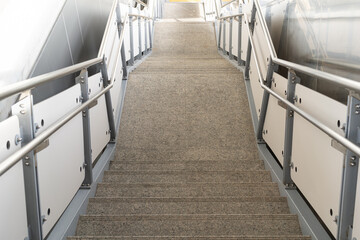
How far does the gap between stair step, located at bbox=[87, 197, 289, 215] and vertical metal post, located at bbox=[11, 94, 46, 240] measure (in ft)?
3.05

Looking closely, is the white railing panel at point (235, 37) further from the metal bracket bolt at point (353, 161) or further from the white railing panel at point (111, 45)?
the metal bracket bolt at point (353, 161)

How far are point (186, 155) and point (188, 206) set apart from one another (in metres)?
1.21

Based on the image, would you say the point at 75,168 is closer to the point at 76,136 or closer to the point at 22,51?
the point at 76,136

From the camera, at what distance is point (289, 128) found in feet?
8.67

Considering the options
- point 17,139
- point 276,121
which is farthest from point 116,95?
point 17,139

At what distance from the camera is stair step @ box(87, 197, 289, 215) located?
2695 millimetres

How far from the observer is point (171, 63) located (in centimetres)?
616

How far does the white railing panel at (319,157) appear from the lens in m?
1.84

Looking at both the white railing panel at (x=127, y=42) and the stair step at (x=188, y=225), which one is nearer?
the stair step at (x=188, y=225)

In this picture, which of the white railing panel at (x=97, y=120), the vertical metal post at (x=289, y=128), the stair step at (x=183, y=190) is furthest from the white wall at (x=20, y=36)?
the vertical metal post at (x=289, y=128)

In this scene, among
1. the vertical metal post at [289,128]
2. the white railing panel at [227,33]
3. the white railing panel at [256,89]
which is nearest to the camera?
the vertical metal post at [289,128]

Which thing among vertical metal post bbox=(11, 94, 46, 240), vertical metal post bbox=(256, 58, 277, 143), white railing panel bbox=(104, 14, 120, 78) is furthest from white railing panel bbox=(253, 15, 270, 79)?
vertical metal post bbox=(11, 94, 46, 240)

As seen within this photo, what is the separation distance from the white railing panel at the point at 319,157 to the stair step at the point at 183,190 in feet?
1.46

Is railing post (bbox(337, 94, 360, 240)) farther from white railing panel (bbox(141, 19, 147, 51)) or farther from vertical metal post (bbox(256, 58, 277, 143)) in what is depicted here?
white railing panel (bbox(141, 19, 147, 51))
